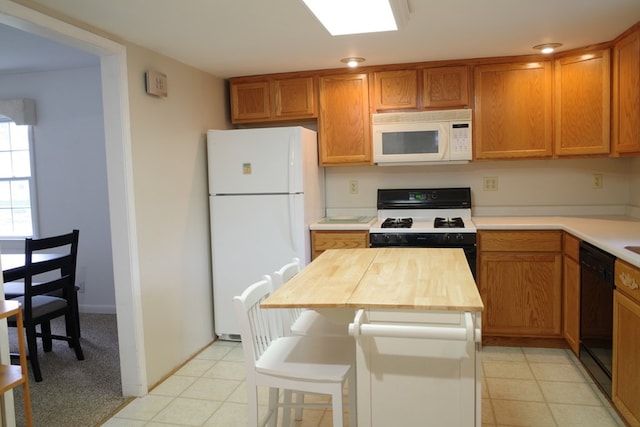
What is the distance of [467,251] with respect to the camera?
339cm

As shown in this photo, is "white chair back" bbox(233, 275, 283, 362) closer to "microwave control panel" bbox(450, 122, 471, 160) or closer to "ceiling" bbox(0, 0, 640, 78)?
"ceiling" bbox(0, 0, 640, 78)

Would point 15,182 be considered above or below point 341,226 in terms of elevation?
above

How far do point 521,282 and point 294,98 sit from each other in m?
2.16

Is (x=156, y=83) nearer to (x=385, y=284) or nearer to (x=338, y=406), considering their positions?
(x=385, y=284)

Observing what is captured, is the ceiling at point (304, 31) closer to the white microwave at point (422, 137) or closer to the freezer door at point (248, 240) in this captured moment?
the white microwave at point (422, 137)

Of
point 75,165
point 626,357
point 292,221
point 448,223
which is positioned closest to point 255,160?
point 292,221

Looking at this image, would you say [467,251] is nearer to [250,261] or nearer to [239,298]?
[250,261]

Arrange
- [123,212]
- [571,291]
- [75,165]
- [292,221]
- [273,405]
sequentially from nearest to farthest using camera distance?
[273,405], [123,212], [571,291], [292,221], [75,165]

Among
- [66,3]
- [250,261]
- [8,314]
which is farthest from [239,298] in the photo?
[250,261]

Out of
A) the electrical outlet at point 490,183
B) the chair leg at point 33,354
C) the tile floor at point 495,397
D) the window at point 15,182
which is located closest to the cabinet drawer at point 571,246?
the tile floor at point 495,397

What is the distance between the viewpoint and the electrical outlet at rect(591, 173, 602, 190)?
3.77 m

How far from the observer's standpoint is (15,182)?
4672mm

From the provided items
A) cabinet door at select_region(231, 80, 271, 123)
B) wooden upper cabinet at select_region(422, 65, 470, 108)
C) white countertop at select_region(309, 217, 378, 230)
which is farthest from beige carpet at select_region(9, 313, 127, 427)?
wooden upper cabinet at select_region(422, 65, 470, 108)

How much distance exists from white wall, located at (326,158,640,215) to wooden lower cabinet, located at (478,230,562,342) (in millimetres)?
630
